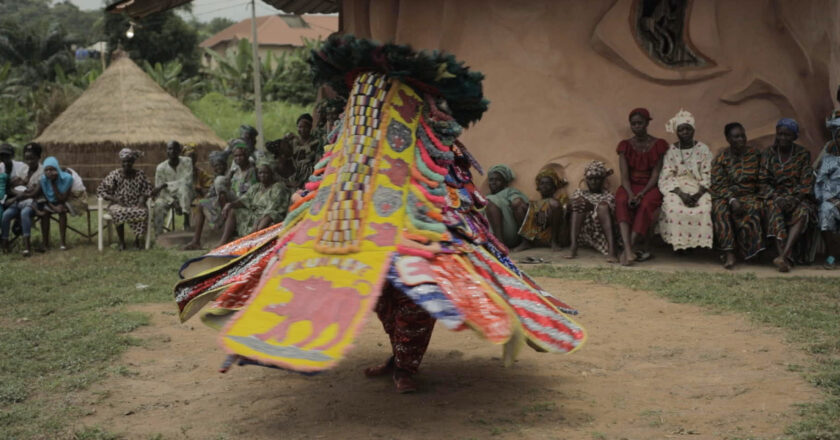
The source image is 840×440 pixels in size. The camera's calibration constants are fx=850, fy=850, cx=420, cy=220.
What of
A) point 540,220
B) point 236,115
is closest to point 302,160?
point 540,220

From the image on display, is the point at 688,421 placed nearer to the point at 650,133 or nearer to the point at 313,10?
the point at 650,133

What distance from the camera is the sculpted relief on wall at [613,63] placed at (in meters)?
9.62

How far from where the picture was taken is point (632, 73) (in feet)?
33.5

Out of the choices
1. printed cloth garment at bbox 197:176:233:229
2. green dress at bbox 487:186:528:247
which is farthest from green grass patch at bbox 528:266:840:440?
printed cloth garment at bbox 197:176:233:229

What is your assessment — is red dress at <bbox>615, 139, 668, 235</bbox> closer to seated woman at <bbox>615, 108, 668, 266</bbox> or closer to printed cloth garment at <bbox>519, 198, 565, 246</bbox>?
seated woman at <bbox>615, 108, 668, 266</bbox>

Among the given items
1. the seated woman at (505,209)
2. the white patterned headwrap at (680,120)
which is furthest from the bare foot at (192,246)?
the white patterned headwrap at (680,120)

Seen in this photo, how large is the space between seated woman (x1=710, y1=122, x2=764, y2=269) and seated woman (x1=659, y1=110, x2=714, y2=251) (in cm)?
11

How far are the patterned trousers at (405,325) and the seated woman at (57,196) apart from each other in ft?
26.0

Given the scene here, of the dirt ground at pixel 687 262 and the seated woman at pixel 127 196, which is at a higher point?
the seated woman at pixel 127 196

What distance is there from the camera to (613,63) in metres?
10.3

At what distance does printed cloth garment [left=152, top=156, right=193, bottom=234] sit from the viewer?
11953mm

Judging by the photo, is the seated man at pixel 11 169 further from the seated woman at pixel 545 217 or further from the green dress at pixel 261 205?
the seated woman at pixel 545 217

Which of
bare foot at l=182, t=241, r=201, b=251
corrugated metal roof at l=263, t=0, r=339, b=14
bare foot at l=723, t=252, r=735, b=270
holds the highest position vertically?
corrugated metal roof at l=263, t=0, r=339, b=14

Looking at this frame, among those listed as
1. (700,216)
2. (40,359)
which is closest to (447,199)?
(40,359)
